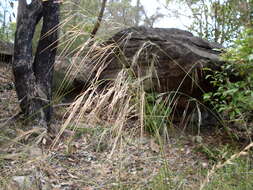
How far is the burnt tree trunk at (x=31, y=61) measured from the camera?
339 centimetres

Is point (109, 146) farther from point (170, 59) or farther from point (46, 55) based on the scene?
point (170, 59)

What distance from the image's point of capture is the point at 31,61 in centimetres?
351

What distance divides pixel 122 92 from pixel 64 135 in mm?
2444

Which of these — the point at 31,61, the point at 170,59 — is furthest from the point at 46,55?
the point at 170,59

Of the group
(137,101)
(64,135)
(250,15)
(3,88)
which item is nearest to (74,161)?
(64,135)

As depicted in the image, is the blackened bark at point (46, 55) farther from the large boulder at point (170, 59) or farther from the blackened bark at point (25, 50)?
the large boulder at point (170, 59)

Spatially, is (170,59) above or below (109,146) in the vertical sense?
above

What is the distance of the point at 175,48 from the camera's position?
4031 mm

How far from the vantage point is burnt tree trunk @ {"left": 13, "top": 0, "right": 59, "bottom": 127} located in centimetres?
339

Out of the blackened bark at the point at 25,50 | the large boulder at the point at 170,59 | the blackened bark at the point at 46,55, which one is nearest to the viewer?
the blackened bark at the point at 25,50

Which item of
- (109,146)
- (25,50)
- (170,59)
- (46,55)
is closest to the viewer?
(109,146)

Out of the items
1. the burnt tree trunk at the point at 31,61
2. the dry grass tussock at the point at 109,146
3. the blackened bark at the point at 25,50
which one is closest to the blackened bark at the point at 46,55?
the burnt tree trunk at the point at 31,61

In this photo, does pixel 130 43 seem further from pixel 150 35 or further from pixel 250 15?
pixel 250 15

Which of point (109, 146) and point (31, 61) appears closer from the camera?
point (109, 146)
